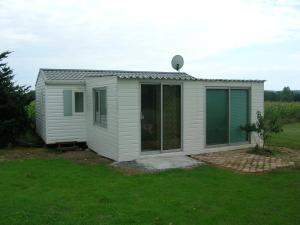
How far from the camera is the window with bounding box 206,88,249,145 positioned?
13352 millimetres

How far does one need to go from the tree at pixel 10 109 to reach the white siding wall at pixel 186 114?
5.70 meters

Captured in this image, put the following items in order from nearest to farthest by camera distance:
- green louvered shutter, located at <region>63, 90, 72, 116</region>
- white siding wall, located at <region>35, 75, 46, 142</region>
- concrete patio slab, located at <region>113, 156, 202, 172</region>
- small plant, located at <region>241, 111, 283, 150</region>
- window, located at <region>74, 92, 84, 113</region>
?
concrete patio slab, located at <region>113, 156, 202, 172</region>
small plant, located at <region>241, 111, 283, 150</region>
green louvered shutter, located at <region>63, 90, 72, 116</region>
window, located at <region>74, 92, 84, 113</region>
white siding wall, located at <region>35, 75, 46, 142</region>

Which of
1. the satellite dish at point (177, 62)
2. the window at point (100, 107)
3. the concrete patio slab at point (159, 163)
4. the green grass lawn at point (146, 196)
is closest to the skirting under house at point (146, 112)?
the window at point (100, 107)

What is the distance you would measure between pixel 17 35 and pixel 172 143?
8120 mm

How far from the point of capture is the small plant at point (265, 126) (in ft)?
44.3

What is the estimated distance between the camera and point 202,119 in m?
13.1

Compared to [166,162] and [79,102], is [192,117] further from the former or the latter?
[79,102]

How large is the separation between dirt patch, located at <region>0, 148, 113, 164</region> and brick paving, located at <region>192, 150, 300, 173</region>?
300cm

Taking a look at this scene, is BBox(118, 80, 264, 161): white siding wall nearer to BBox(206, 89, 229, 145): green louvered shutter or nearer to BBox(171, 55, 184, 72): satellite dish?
BBox(206, 89, 229, 145): green louvered shutter

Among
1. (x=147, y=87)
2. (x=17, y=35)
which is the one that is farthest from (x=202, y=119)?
(x=17, y=35)

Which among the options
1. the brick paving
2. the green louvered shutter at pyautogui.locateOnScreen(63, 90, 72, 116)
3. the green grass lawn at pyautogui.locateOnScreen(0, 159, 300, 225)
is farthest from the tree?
the brick paving

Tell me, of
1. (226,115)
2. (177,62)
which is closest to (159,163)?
(226,115)

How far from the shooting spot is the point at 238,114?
45.7 feet

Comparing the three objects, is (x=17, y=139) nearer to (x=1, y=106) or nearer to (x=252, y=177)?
(x=1, y=106)
